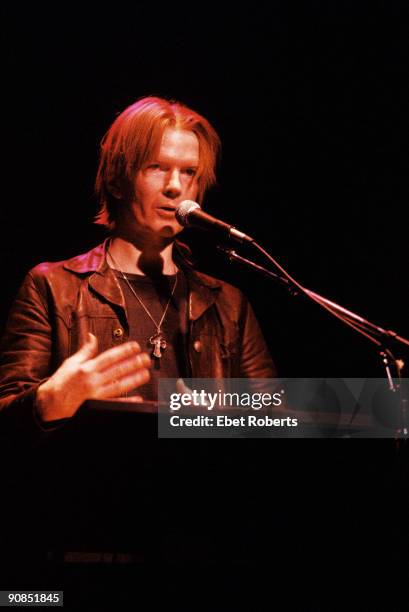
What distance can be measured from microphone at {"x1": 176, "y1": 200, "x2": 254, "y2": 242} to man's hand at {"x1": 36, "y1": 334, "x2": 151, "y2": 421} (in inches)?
21.9

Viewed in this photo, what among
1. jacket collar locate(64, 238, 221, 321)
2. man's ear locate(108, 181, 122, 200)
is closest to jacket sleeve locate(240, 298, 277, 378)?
jacket collar locate(64, 238, 221, 321)

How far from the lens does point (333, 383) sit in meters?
2.72

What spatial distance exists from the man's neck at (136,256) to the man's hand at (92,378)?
1095 mm

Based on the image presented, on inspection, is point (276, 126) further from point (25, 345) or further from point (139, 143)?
point (25, 345)

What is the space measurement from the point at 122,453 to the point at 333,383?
113 cm

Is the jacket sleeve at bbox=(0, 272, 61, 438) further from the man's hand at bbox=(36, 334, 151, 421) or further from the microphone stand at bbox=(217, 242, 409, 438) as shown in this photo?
the microphone stand at bbox=(217, 242, 409, 438)

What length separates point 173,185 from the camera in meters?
2.95

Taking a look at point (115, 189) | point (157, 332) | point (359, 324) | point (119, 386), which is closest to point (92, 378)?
point (119, 386)

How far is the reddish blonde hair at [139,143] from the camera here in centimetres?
299

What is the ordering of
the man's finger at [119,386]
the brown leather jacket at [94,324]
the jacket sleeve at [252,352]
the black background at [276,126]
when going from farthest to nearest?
the black background at [276,126] → the jacket sleeve at [252,352] → the brown leather jacket at [94,324] → the man's finger at [119,386]

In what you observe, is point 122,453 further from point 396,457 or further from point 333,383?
point 333,383

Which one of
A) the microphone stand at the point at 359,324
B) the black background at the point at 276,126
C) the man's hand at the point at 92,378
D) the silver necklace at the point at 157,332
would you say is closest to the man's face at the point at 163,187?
the silver necklace at the point at 157,332

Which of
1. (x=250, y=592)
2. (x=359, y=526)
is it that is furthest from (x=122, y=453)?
(x=359, y=526)

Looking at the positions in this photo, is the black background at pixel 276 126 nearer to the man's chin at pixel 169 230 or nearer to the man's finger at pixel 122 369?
the man's chin at pixel 169 230
